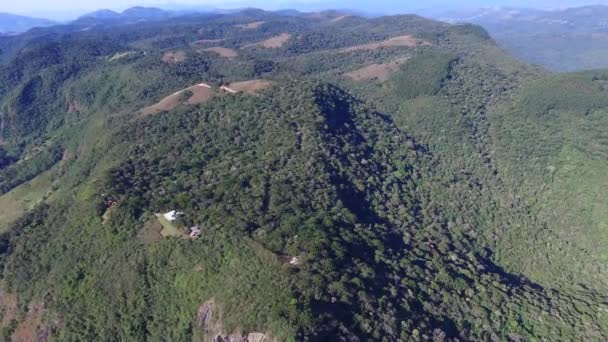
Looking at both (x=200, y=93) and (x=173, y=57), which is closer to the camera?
(x=200, y=93)

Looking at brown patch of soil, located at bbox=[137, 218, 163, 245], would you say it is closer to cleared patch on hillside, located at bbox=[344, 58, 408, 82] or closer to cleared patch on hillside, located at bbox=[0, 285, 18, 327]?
cleared patch on hillside, located at bbox=[0, 285, 18, 327]

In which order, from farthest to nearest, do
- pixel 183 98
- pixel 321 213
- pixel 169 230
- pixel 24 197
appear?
pixel 183 98, pixel 24 197, pixel 321 213, pixel 169 230

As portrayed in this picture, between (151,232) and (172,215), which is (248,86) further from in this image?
(151,232)

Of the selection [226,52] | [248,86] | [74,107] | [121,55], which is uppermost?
[248,86]

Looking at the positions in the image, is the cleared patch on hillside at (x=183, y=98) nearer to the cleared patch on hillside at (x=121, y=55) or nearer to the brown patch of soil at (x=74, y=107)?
the brown patch of soil at (x=74, y=107)

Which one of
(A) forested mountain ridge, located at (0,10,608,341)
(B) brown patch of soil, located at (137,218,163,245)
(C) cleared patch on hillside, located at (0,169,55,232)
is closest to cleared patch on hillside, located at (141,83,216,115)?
(A) forested mountain ridge, located at (0,10,608,341)

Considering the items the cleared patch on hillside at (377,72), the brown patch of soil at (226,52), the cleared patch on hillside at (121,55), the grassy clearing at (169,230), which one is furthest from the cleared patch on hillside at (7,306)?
the cleared patch on hillside at (121,55)

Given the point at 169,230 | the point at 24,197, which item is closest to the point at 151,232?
the point at 169,230
